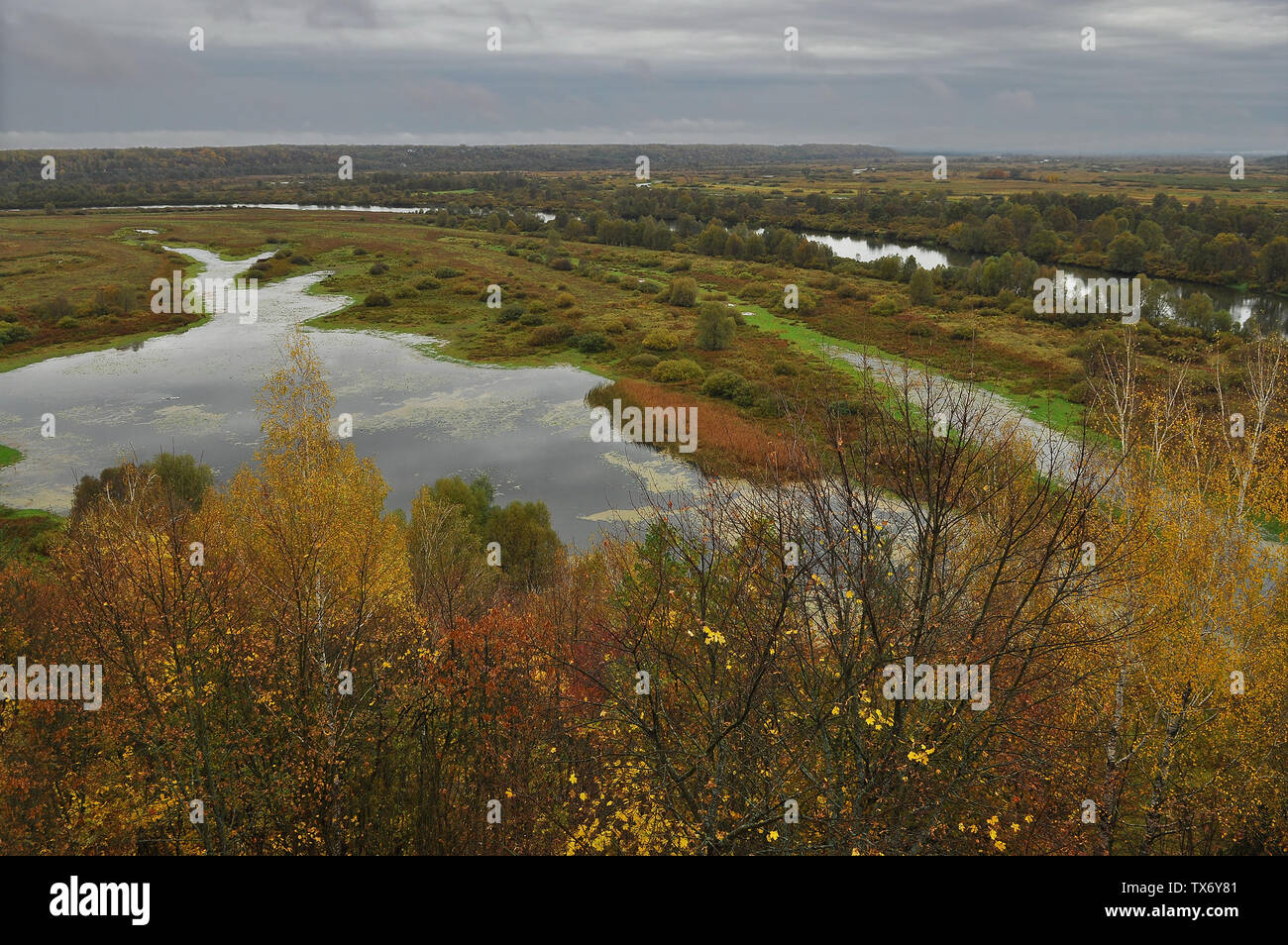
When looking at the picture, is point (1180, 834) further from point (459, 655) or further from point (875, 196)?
point (875, 196)

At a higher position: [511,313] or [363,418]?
[511,313]

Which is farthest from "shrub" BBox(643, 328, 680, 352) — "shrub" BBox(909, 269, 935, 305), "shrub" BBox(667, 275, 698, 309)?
"shrub" BBox(909, 269, 935, 305)

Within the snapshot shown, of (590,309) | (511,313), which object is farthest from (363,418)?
(590,309)

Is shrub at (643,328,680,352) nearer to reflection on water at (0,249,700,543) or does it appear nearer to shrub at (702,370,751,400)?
reflection on water at (0,249,700,543)

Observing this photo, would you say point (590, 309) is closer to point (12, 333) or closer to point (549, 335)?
point (549, 335)

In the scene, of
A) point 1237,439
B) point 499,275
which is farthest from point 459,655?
point 499,275

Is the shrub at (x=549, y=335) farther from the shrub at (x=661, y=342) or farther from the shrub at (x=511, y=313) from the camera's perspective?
the shrub at (x=661, y=342)
